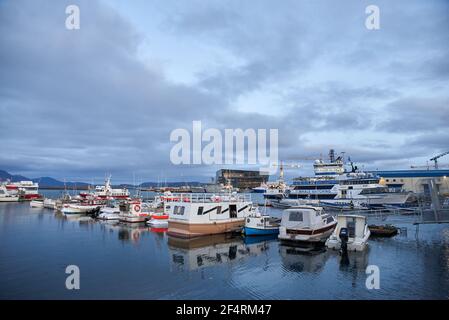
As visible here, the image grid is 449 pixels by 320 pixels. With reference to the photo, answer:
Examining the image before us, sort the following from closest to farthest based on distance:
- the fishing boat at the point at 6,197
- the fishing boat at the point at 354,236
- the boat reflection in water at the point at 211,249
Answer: the boat reflection in water at the point at 211,249 < the fishing boat at the point at 354,236 < the fishing boat at the point at 6,197

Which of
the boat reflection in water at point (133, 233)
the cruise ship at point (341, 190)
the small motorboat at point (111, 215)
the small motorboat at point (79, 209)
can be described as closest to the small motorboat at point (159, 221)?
the boat reflection in water at point (133, 233)

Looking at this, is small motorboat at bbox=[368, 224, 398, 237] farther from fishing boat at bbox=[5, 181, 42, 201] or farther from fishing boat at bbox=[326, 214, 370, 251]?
fishing boat at bbox=[5, 181, 42, 201]

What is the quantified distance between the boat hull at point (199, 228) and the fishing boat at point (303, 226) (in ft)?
22.6

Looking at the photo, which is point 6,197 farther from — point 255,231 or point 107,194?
point 255,231

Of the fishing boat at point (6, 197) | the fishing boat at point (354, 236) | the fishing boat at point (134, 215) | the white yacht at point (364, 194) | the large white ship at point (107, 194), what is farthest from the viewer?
the fishing boat at point (6, 197)

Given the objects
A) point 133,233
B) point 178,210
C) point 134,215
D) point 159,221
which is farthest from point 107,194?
point 178,210

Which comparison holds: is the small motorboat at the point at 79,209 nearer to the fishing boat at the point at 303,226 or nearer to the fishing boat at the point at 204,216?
the fishing boat at the point at 204,216

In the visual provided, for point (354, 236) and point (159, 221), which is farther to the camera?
point (159, 221)

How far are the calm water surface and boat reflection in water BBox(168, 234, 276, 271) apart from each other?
0.07 metres

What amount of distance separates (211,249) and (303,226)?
801 centimetres

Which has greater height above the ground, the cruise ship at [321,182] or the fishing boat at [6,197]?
the cruise ship at [321,182]

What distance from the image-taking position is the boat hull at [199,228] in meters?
28.3

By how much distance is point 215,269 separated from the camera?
18.1 metres
